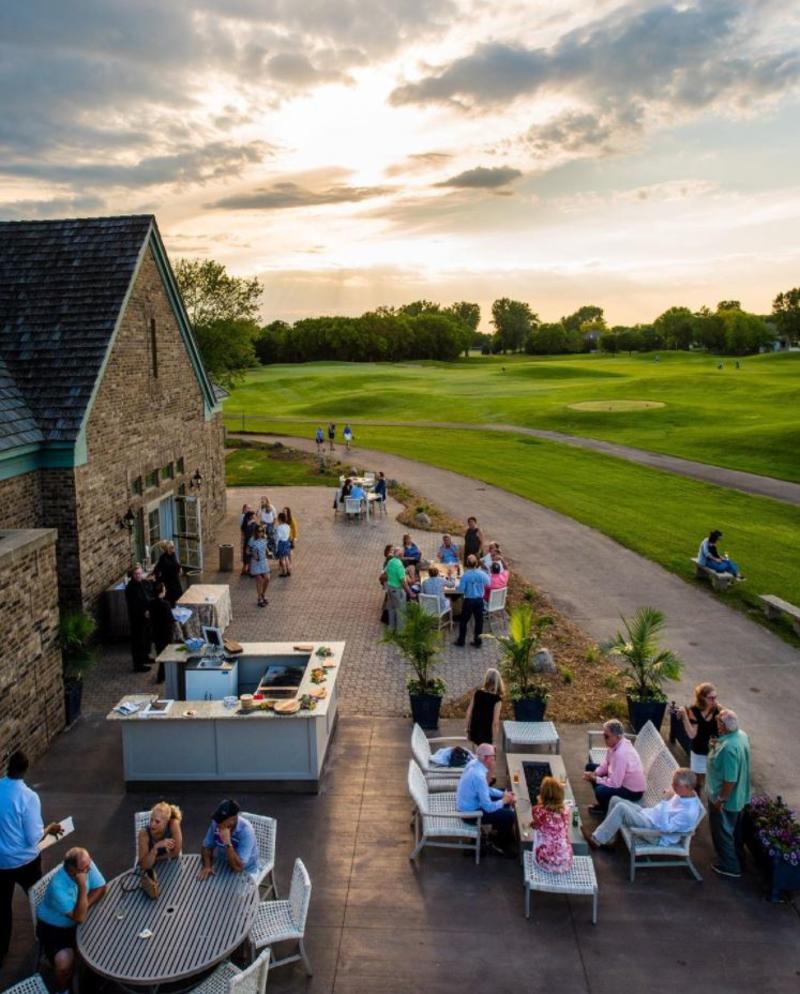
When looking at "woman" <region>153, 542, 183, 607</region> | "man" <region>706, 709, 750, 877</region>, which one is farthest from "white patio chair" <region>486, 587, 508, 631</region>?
"man" <region>706, 709, 750, 877</region>

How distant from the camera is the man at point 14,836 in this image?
8227mm

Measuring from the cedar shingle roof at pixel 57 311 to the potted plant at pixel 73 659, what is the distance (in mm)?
3417

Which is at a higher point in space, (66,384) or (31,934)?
(66,384)

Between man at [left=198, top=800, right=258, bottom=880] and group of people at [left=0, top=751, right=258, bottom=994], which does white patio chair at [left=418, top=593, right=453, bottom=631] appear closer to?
group of people at [left=0, top=751, right=258, bottom=994]

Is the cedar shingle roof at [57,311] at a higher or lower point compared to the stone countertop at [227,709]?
higher

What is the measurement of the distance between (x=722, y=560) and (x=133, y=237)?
52.7 ft

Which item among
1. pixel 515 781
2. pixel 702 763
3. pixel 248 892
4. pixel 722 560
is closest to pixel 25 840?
pixel 248 892

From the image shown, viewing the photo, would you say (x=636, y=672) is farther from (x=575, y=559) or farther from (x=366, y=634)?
(x=575, y=559)

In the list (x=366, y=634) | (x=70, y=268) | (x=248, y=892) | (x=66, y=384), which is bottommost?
(x=366, y=634)

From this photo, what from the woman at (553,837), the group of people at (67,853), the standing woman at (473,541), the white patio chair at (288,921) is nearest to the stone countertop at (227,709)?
the group of people at (67,853)

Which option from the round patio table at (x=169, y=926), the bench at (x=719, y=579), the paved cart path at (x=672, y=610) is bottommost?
the paved cart path at (x=672, y=610)

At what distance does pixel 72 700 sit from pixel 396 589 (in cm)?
688

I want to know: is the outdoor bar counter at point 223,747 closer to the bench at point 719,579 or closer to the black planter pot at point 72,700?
the black planter pot at point 72,700

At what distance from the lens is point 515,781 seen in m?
10.6
